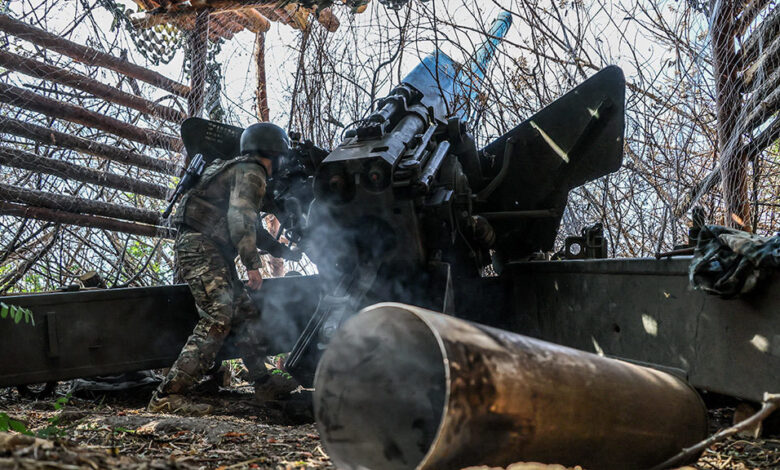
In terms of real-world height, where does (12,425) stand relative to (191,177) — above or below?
below

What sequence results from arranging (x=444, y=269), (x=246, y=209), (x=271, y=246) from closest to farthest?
(x=444, y=269) → (x=246, y=209) → (x=271, y=246)

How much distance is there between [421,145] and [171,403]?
2.64 meters

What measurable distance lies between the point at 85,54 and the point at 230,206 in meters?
3.51

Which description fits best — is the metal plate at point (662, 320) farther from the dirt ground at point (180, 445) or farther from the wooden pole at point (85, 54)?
the wooden pole at point (85, 54)

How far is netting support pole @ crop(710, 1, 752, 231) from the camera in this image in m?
4.38

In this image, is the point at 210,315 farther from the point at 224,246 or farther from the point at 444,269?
the point at 444,269

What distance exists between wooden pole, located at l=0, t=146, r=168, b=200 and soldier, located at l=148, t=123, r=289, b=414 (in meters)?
2.36

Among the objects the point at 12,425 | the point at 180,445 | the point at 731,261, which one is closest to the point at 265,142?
the point at 180,445

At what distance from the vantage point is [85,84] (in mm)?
6852

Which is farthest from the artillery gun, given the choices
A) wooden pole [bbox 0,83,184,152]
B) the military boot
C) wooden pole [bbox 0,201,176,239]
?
wooden pole [bbox 0,83,184,152]

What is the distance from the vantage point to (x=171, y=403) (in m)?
4.20

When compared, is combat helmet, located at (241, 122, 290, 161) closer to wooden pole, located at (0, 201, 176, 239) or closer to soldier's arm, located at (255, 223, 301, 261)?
soldier's arm, located at (255, 223, 301, 261)

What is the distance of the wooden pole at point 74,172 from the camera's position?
610 centimetres

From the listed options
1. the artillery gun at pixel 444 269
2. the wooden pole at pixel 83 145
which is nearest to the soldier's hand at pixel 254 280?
the artillery gun at pixel 444 269
